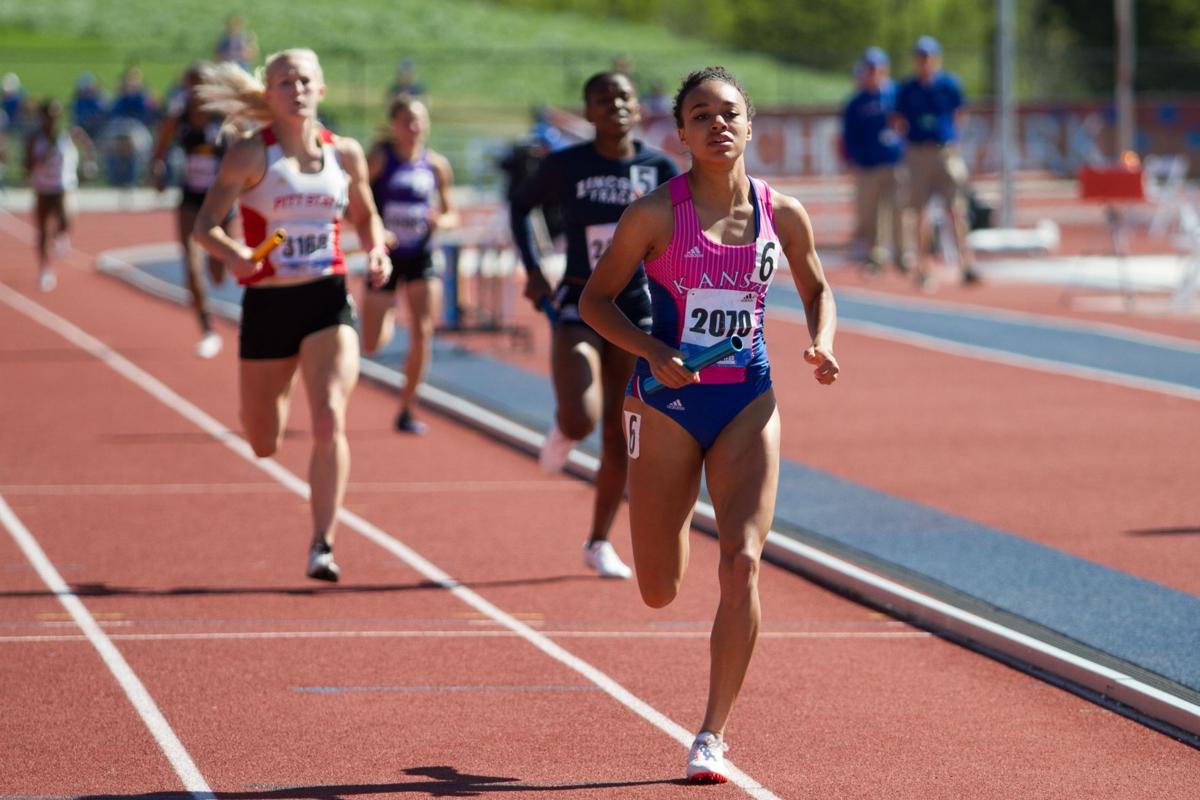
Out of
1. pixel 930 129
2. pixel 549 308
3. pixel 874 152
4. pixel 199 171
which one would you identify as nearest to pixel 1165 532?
pixel 549 308

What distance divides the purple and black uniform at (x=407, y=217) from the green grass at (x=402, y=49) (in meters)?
39.1

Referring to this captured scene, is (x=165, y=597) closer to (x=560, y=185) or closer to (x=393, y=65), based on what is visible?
(x=560, y=185)

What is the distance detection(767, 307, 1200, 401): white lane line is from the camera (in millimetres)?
15781

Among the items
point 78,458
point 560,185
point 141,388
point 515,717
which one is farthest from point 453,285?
point 515,717

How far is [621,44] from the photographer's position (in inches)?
3494

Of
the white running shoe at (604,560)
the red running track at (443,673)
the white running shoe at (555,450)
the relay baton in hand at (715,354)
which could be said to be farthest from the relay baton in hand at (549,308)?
the relay baton in hand at (715,354)

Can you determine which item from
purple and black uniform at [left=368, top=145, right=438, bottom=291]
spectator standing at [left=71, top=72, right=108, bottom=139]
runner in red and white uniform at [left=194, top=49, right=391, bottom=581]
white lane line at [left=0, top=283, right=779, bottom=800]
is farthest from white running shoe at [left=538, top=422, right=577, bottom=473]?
spectator standing at [left=71, top=72, right=108, bottom=139]

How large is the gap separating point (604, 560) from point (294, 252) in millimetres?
1947

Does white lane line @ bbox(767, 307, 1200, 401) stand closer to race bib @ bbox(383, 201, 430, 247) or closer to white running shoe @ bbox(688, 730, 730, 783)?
race bib @ bbox(383, 201, 430, 247)

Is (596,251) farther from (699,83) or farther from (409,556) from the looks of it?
(699,83)

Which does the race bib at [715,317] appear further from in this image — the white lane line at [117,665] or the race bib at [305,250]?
the race bib at [305,250]

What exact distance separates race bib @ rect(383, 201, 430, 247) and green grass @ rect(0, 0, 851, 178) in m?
39.3

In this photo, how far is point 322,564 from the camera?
8891mm

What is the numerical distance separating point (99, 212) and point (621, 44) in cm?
4926
